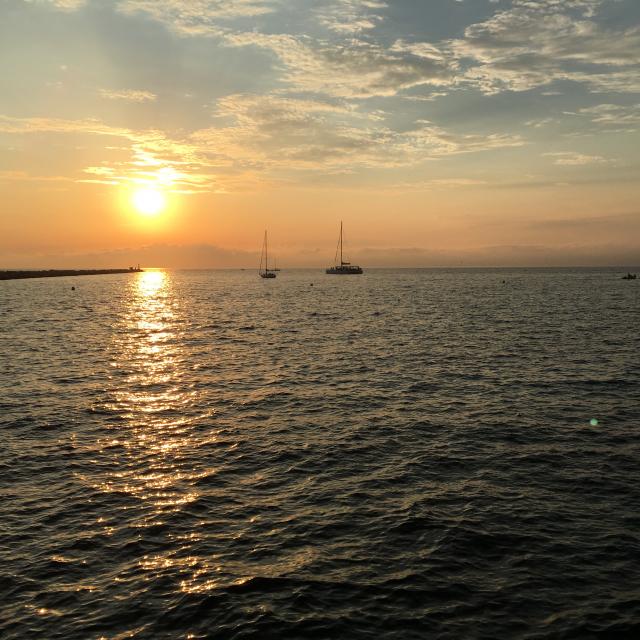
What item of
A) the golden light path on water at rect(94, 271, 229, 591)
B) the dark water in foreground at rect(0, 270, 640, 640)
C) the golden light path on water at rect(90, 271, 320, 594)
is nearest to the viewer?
the dark water in foreground at rect(0, 270, 640, 640)

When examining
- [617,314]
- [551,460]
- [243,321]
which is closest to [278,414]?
[551,460]

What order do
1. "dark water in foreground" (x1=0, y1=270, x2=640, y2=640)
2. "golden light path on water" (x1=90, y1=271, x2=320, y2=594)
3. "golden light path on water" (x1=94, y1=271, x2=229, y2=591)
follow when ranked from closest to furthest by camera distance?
"dark water in foreground" (x1=0, y1=270, x2=640, y2=640) → "golden light path on water" (x1=90, y1=271, x2=320, y2=594) → "golden light path on water" (x1=94, y1=271, x2=229, y2=591)

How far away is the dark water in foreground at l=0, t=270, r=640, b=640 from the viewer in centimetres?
1304

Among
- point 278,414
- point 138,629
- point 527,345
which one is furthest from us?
point 527,345

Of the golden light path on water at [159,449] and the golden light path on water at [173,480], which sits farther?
the golden light path on water at [159,449]

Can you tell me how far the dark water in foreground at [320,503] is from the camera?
513 inches

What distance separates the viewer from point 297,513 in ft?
59.2

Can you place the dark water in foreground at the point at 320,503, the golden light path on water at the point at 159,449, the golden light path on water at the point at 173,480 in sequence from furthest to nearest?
the golden light path on water at the point at 159,449 < the golden light path on water at the point at 173,480 < the dark water in foreground at the point at 320,503

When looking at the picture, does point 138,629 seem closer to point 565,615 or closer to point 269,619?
point 269,619

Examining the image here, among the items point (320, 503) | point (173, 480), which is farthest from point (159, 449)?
point (320, 503)

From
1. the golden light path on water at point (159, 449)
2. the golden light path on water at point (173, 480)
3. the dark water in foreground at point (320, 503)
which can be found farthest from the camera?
the golden light path on water at point (159, 449)

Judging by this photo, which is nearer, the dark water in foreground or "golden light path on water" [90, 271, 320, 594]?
the dark water in foreground

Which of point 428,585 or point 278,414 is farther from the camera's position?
point 278,414

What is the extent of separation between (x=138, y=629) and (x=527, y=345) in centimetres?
5017
